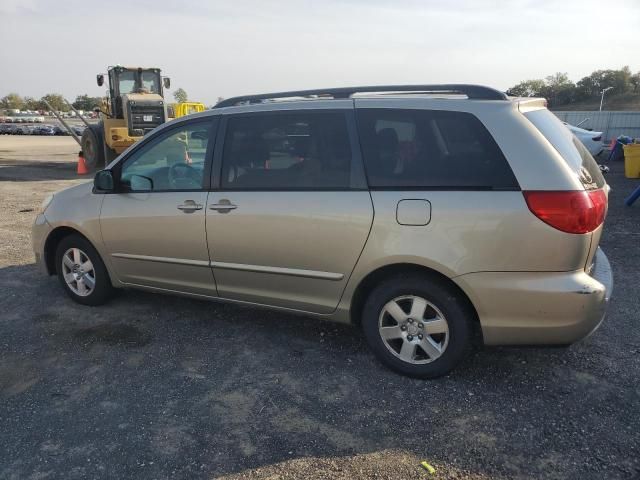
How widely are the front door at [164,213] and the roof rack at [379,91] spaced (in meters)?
0.41

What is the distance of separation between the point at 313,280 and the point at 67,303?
266 centimetres

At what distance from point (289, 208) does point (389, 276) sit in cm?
82

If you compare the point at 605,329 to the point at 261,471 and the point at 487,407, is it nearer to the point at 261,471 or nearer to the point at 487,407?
the point at 487,407

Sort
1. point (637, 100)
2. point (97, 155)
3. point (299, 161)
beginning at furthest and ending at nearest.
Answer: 1. point (637, 100)
2. point (97, 155)
3. point (299, 161)

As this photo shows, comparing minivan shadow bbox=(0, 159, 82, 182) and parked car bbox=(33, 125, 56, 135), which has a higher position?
parked car bbox=(33, 125, 56, 135)

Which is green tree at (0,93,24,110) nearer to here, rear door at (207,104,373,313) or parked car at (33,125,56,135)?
parked car at (33,125,56,135)

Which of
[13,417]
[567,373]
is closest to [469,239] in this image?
[567,373]

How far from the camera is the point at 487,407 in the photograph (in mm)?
3088

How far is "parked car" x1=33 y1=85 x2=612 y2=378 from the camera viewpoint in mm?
2957

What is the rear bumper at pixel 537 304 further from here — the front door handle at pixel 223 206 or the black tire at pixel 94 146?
the black tire at pixel 94 146

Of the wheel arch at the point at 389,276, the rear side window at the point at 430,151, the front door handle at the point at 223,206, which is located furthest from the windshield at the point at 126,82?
the wheel arch at the point at 389,276

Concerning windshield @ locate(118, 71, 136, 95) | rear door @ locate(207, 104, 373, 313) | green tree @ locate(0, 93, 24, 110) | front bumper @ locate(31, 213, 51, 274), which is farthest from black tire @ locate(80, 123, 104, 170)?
green tree @ locate(0, 93, 24, 110)

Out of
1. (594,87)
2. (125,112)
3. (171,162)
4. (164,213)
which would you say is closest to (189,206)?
(164,213)

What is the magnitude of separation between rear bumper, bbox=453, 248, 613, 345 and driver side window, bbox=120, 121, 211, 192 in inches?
84.1
